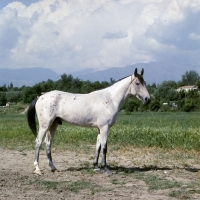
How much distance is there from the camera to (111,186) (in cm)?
760

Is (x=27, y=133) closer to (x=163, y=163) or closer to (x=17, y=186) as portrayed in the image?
(x=163, y=163)

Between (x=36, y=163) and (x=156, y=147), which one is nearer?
(x=36, y=163)

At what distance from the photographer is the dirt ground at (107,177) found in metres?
6.92

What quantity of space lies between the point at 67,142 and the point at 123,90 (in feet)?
20.5

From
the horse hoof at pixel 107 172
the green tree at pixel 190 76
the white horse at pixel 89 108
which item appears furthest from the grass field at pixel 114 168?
the green tree at pixel 190 76

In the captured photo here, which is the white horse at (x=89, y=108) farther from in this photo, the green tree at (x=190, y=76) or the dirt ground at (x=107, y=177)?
the green tree at (x=190, y=76)

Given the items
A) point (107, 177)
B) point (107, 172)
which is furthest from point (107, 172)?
point (107, 177)

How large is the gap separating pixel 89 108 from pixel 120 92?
82 cm

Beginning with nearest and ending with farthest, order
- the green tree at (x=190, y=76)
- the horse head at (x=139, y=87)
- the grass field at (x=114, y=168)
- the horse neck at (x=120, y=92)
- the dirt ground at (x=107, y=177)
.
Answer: the dirt ground at (x=107, y=177) → the grass field at (x=114, y=168) → the horse head at (x=139, y=87) → the horse neck at (x=120, y=92) → the green tree at (x=190, y=76)

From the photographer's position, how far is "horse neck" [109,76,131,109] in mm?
9258

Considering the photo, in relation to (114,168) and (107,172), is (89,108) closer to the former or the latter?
(107,172)

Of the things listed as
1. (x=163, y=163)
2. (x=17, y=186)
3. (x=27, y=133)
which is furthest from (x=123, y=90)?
(x=27, y=133)

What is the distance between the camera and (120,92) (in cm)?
927

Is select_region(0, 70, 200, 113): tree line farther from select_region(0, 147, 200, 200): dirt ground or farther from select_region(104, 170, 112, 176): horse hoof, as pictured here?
select_region(104, 170, 112, 176): horse hoof
